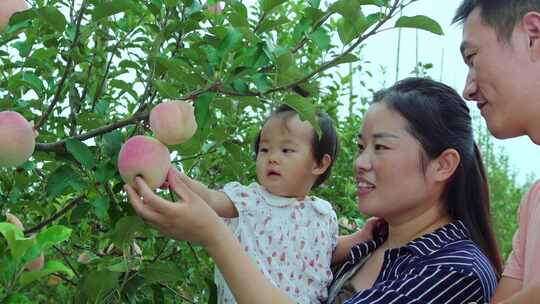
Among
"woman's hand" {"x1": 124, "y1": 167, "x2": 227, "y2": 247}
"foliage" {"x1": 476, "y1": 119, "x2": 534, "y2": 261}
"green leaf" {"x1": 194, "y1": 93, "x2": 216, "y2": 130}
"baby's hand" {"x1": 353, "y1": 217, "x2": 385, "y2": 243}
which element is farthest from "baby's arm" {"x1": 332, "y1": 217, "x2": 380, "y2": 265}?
"foliage" {"x1": 476, "y1": 119, "x2": 534, "y2": 261}

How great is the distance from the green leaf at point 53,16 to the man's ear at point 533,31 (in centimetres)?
74

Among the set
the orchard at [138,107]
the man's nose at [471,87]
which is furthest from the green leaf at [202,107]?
the man's nose at [471,87]

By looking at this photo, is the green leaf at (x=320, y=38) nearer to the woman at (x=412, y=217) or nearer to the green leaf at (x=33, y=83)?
the woman at (x=412, y=217)

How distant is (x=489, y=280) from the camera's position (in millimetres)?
1458

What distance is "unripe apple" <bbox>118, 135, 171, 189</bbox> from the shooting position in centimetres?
124

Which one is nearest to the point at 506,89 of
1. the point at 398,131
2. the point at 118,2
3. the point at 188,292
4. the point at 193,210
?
the point at 398,131

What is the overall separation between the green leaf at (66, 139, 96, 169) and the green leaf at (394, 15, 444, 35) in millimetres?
547

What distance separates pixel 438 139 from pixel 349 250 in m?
0.36

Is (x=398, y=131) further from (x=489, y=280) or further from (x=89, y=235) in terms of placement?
(x=89, y=235)

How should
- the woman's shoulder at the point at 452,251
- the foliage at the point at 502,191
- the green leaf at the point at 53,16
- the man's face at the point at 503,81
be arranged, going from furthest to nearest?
the foliage at the point at 502,191 < the woman's shoulder at the point at 452,251 < the green leaf at the point at 53,16 < the man's face at the point at 503,81

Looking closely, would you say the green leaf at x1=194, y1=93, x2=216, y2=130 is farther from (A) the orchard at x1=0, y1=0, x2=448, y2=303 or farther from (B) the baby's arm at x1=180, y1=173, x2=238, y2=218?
(B) the baby's arm at x1=180, y1=173, x2=238, y2=218

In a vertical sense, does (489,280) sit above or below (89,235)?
below

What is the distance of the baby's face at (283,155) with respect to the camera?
1817 millimetres

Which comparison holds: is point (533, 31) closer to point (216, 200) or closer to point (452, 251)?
point (452, 251)
